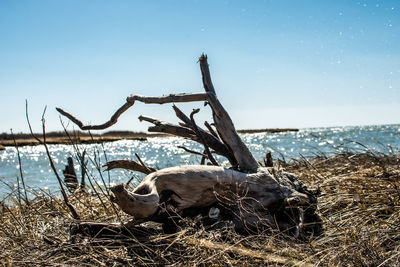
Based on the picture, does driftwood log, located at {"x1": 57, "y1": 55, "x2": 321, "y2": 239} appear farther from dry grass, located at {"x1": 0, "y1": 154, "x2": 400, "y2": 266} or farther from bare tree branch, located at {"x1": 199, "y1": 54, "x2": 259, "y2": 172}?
dry grass, located at {"x1": 0, "y1": 154, "x2": 400, "y2": 266}

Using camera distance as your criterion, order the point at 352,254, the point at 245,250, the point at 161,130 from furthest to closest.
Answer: the point at 161,130 → the point at 245,250 → the point at 352,254

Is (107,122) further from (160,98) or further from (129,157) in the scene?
(129,157)

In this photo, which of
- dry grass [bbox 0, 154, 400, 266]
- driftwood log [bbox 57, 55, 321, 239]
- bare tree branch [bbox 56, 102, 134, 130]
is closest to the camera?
dry grass [bbox 0, 154, 400, 266]

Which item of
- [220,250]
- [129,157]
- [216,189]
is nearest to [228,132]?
[216,189]

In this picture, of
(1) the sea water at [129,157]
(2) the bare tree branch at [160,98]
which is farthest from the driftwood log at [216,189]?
(1) the sea water at [129,157]

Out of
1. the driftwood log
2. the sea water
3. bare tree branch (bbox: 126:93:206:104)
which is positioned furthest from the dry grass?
bare tree branch (bbox: 126:93:206:104)

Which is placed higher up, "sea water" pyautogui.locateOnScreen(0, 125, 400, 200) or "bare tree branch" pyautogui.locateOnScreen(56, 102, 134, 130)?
"bare tree branch" pyautogui.locateOnScreen(56, 102, 134, 130)

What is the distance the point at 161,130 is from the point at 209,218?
→ 122 centimetres

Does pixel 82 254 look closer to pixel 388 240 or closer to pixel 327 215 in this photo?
pixel 388 240

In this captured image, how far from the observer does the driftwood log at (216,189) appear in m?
2.44

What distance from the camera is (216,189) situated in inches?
109

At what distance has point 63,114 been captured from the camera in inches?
124

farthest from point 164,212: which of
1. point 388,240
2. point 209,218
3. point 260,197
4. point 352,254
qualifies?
point 388,240

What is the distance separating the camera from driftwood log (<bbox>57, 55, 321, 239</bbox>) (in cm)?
244
